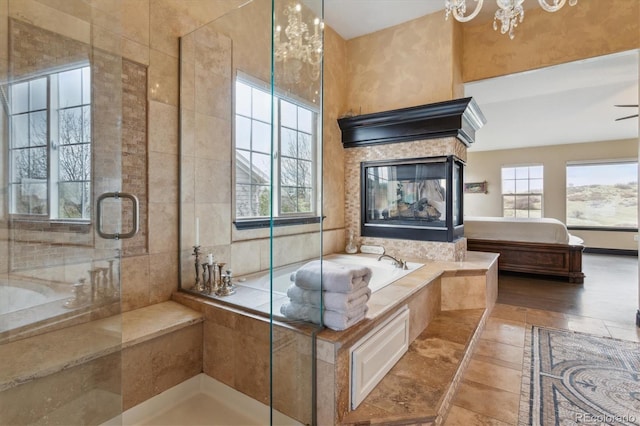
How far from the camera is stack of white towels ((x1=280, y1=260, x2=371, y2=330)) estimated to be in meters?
1.50

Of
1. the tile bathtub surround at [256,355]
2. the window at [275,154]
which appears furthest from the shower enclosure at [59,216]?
the window at [275,154]

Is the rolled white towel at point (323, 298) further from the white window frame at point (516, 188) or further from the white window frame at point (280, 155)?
the white window frame at point (516, 188)

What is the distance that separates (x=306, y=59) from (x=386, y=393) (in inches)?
72.3

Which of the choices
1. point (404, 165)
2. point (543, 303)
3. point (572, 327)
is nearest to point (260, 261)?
point (404, 165)

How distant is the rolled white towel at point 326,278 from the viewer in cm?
150

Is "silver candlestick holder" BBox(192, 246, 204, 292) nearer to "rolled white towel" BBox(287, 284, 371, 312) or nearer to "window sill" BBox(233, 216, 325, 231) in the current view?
"window sill" BBox(233, 216, 325, 231)

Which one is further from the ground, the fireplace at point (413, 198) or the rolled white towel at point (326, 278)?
the fireplace at point (413, 198)

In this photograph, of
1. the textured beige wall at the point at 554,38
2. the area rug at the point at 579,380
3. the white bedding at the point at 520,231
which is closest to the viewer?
the area rug at the point at 579,380

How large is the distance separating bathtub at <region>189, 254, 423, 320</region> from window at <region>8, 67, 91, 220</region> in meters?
0.97

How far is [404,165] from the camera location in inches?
135

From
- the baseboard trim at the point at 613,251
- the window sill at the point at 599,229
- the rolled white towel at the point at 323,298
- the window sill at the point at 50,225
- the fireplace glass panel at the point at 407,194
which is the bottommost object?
the baseboard trim at the point at 613,251

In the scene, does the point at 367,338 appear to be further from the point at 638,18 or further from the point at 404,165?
the point at 638,18

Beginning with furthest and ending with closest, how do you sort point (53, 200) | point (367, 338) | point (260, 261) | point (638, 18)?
point (638, 18) → point (260, 261) → point (367, 338) → point (53, 200)

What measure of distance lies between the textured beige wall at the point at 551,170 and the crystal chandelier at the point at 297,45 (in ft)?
26.9
